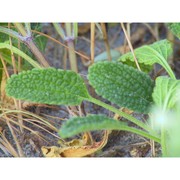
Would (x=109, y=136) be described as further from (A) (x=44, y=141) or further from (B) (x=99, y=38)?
(B) (x=99, y=38)

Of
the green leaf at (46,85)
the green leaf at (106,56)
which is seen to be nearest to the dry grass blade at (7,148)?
the green leaf at (46,85)

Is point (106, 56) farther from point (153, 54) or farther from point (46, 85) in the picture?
point (46, 85)

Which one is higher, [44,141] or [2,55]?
[2,55]

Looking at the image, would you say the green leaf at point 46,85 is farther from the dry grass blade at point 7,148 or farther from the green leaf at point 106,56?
the green leaf at point 106,56

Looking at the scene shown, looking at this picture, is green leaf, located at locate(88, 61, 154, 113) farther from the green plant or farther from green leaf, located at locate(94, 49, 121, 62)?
green leaf, located at locate(94, 49, 121, 62)

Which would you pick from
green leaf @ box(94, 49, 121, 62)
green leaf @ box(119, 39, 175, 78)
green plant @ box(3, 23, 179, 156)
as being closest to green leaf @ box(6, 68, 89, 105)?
green plant @ box(3, 23, 179, 156)
